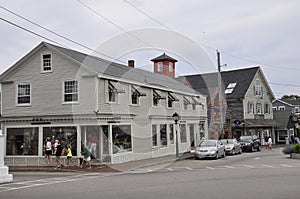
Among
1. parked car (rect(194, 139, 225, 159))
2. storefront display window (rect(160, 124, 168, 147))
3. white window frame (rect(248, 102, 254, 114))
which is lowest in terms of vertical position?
parked car (rect(194, 139, 225, 159))

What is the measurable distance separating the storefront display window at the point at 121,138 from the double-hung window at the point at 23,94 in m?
6.32

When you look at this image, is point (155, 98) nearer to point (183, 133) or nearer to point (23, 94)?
point (183, 133)

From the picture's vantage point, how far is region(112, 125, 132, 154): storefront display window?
81.1 feet

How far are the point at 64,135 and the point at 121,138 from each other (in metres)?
3.79

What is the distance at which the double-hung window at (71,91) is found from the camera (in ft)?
80.1

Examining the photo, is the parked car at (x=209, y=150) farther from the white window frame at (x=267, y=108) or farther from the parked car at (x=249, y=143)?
the white window frame at (x=267, y=108)

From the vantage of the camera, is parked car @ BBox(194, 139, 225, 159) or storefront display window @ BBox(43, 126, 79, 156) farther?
parked car @ BBox(194, 139, 225, 159)

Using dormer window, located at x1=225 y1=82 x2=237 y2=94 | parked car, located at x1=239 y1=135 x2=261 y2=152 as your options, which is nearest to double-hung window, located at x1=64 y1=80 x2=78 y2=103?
parked car, located at x1=239 y1=135 x2=261 y2=152

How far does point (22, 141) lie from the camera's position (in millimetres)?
25094

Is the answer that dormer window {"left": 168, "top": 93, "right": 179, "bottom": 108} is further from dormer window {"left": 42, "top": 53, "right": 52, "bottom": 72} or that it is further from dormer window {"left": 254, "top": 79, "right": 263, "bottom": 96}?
dormer window {"left": 254, "top": 79, "right": 263, "bottom": 96}

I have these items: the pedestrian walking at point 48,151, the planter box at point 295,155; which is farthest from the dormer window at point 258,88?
the pedestrian walking at point 48,151

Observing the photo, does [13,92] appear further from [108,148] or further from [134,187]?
[134,187]

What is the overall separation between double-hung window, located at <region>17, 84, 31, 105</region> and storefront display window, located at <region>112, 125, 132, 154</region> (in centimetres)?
632

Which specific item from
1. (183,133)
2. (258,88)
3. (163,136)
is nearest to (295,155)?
(163,136)
